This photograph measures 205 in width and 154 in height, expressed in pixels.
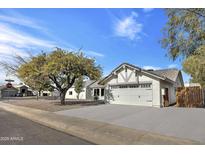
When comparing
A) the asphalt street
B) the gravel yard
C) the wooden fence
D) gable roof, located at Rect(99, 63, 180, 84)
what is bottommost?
the asphalt street

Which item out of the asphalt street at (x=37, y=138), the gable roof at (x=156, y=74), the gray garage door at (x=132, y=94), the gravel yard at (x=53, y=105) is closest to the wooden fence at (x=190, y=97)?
the gable roof at (x=156, y=74)

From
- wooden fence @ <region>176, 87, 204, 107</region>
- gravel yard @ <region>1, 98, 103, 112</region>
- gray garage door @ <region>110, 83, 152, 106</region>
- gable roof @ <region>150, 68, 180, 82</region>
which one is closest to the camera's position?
gravel yard @ <region>1, 98, 103, 112</region>

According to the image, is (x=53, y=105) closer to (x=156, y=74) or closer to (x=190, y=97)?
(x=156, y=74)

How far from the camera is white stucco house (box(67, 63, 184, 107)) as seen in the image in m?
18.3

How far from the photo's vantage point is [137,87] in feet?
64.3

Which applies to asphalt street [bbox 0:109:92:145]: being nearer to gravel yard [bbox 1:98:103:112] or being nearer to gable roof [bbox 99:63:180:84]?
gravel yard [bbox 1:98:103:112]

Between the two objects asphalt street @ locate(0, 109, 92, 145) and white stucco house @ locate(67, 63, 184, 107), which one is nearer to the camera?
asphalt street @ locate(0, 109, 92, 145)

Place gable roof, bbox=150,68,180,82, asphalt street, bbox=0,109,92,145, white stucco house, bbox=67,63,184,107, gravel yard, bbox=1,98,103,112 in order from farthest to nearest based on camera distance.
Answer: gable roof, bbox=150,68,180,82 < white stucco house, bbox=67,63,184,107 < gravel yard, bbox=1,98,103,112 < asphalt street, bbox=0,109,92,145

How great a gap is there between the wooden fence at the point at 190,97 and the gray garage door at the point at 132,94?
296 cm

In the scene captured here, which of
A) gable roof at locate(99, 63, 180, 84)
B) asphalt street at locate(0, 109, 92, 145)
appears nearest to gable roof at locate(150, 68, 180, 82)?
gable roof at locate(99, 63, 180, 84)

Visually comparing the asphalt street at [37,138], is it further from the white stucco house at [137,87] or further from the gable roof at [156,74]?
the gable roof at [156,74]

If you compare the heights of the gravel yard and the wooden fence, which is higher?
the wooden fence
